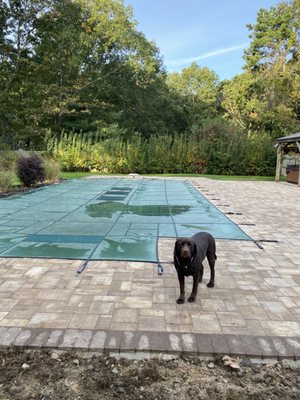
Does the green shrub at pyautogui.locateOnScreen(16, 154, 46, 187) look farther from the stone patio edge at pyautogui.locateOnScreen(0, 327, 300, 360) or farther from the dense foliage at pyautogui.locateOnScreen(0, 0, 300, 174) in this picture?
the stone patio edge at pyautogui.locateOnScreen(0, 327, 300, 360)

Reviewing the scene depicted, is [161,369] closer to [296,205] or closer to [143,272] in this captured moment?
[143,272]

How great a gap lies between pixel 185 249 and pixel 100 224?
3.63 meters

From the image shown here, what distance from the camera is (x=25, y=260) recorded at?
3939 mm

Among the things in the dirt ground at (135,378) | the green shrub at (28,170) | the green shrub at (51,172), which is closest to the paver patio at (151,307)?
the dirt ground at (135,378)

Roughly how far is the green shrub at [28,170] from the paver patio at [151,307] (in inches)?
312

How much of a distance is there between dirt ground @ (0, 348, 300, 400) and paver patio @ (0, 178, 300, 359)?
0.11 metres

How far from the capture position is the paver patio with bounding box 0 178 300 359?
2275mm

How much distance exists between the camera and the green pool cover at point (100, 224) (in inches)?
173

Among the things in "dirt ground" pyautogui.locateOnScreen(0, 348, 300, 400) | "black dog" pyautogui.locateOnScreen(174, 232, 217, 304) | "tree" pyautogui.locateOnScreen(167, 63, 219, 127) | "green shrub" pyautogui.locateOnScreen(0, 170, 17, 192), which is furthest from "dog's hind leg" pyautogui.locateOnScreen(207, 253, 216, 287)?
"tree" pyautogui.locateOnScreen(167, 63, 219, 127)

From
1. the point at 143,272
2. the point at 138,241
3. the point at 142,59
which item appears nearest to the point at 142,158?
the point at 142,59

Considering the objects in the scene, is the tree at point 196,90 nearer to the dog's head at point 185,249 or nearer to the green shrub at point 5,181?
the green shrub at point 5,181

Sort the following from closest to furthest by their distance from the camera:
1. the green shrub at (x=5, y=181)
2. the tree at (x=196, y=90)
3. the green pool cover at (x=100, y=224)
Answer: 1. the green pool cover at (x=100, y=224)
2. the green shrub at (x=5, y=181)
3. the tree at (x=196, y=90)

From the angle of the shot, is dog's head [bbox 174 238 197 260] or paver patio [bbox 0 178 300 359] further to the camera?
dog's head [bbox 174 238 197 260]

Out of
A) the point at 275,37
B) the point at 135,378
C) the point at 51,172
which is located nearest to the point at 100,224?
the point at 135,378
